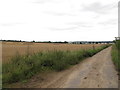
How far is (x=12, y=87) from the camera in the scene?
9062 mm

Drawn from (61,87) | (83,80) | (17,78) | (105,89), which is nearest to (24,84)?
(17,78)

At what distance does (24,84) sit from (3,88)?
3.94 ft

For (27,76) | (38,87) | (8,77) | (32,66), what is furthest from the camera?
(32,66)

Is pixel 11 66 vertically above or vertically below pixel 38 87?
above

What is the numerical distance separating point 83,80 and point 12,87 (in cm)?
344

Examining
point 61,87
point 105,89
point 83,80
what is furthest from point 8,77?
point 105,89

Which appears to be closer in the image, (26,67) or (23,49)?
(26,67)

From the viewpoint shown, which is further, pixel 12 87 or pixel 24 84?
pixel 24 84

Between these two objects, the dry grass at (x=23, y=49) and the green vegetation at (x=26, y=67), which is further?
the dry grass at (x=23, y=49)

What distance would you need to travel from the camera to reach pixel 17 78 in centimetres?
1019

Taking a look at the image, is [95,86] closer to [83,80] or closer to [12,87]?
[83,80]

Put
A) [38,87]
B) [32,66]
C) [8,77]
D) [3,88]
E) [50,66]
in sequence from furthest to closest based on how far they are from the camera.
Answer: [50,66] → [32,66] → [8,77] → [38,87] → [3,88]

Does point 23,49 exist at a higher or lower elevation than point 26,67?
higher

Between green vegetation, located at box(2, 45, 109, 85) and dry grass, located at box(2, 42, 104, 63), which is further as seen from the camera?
dry grass, located at box(2, 42, 104, 63)
